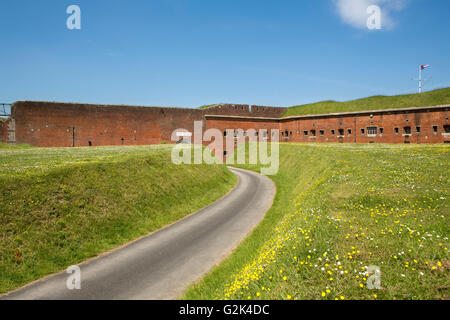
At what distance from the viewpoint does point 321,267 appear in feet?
19.8

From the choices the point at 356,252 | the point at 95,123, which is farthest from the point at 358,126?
the point at 95,123

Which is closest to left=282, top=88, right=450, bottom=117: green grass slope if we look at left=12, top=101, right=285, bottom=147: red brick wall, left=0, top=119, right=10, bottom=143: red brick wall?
left=12, top=101, right=285, bottom=147: red brick wall

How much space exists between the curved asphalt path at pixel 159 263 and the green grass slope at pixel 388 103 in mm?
39624

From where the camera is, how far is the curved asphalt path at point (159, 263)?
7.62 metres

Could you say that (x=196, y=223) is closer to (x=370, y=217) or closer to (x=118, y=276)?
(x=118, y=276)

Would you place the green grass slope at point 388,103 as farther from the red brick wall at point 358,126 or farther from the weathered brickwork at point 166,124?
the red brick wall at point 358,126

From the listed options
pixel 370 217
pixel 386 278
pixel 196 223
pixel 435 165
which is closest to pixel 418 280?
pixel 386 278

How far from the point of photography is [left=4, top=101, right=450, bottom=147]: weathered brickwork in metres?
38.2

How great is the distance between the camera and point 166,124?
4703cm

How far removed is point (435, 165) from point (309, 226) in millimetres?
11796

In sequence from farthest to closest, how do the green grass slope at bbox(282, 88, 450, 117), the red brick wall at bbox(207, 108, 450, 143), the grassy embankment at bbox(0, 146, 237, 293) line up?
the green grass slope at bbox(282, 88, 450, 117)
the red brick wall at bbox(207, 108, 450, 143)
the grassy embankment at bbox(0, 146, 237, 293)

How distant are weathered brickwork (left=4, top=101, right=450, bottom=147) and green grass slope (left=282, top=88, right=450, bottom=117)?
166cm

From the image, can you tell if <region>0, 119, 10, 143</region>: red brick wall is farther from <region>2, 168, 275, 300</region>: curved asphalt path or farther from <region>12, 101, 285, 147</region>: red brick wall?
<region>2, 168, 275, 300</region>: curved asphalt path

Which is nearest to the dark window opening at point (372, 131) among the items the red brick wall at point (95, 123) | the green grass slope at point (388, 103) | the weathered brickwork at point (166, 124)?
the weathered brickwork at point (166, 124)
